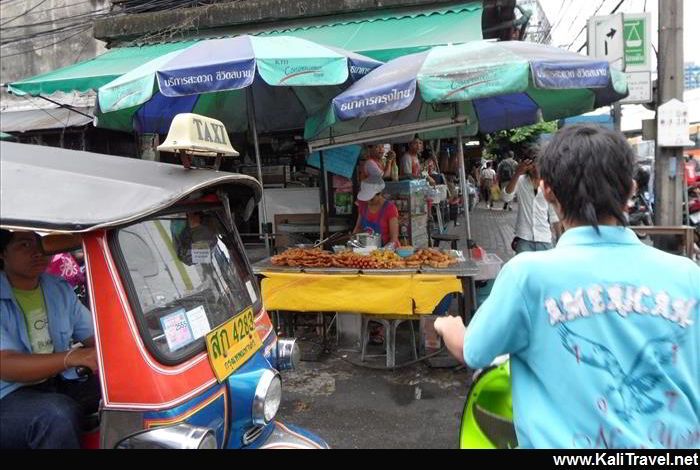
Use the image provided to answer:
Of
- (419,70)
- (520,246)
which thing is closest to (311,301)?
(419,70)

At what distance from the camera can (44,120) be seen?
10133 millimetres

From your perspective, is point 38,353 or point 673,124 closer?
point 38,353

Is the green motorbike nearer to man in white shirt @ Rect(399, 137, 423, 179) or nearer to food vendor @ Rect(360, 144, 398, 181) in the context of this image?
food vendor @ Rect(360, 144, 398, 181)

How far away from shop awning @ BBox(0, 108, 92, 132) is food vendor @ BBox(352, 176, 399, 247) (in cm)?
618

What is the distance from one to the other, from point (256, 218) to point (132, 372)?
741 cm

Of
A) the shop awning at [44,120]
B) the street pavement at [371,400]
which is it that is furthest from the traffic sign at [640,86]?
the shop awning at [44,120]

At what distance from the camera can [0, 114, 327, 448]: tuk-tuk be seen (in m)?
1.67

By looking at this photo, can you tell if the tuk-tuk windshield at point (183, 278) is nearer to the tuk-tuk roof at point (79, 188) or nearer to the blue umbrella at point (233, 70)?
the tuk-tuk roof at point (79, 188)

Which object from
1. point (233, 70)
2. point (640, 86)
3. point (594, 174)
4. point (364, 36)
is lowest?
point (594, 174)

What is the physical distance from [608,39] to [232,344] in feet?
21.8

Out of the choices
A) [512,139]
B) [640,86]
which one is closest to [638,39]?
[640,86]

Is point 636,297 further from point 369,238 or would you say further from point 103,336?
point 369,238

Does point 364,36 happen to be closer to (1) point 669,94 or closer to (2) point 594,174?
(1) point 669,94

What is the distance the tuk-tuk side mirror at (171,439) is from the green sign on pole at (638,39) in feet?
23.4
